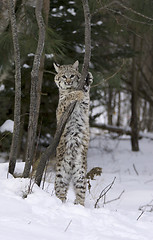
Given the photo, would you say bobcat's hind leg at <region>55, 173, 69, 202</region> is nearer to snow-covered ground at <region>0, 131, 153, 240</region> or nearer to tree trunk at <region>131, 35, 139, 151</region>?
snow-covered ground at <region>0, 131, 153, 240</region>

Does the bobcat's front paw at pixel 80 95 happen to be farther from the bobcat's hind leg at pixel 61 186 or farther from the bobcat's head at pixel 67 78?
the bobcat's hind leg at pixel 61 186

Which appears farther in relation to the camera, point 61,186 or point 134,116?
point 134,116

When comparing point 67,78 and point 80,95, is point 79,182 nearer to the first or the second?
point 80,95

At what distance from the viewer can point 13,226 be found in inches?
130

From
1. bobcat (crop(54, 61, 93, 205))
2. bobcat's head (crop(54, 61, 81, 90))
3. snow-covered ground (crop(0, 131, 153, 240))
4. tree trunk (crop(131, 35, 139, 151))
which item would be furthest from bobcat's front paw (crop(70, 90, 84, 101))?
tree trunk (crop(131, 35, 139, 151))

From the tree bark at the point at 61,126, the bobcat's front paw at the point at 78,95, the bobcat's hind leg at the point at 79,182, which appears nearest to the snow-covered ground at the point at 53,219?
the bobcat's hind leg at the point at 79,182

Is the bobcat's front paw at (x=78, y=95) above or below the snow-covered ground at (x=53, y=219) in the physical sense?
above

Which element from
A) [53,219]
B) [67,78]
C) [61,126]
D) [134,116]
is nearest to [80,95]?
[61,126]

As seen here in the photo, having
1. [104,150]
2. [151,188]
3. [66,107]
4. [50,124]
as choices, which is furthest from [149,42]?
[66,107]

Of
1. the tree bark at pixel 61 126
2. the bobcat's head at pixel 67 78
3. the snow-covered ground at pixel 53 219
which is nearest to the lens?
the snow-covered ground at pixel 53 219

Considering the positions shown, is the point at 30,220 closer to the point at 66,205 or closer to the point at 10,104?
the point at 66,205

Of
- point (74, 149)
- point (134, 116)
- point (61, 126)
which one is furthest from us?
point (134, 116)

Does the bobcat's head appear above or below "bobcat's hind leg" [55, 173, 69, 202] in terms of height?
above

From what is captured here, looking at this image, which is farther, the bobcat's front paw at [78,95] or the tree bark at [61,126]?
the bobcat's front paw at [78,95]
